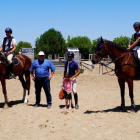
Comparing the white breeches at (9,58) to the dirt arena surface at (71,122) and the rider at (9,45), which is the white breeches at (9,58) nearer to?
Result: the rider at (9,45)

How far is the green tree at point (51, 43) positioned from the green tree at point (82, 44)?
14243 mm

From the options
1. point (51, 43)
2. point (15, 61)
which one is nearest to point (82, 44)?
point (51, 43)

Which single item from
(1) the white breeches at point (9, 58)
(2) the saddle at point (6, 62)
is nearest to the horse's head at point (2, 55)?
(2) the saddle at point (6, 62)

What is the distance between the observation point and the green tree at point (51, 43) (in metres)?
71.9

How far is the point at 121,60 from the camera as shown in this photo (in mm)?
6863

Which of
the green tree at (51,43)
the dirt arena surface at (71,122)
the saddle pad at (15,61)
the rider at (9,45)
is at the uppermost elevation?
the green tree at (51,43)

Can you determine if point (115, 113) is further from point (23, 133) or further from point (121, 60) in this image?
point (23, 133)

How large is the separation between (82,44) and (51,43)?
18.2 meters

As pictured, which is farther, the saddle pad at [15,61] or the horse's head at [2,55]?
the saddle pad at [15,61]

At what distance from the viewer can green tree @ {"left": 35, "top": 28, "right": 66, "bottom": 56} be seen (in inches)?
2830

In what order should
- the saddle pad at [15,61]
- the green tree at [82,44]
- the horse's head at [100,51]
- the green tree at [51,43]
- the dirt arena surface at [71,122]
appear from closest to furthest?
the dirt arena surface at [71,122] → the horse's head at [100,51] → the saddle pad at [15,61] → the green tree at [51,43] → the green tree at [82,44]

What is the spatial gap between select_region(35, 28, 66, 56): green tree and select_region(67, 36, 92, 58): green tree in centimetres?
1424

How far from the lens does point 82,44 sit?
8825 centimetres

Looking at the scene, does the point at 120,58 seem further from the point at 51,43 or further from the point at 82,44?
the point at 82,44
